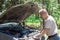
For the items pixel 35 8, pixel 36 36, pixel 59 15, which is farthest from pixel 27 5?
pixel 59 15

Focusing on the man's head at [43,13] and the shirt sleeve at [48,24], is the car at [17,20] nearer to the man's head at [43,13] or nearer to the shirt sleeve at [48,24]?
the shirt sleeve at [48,24]

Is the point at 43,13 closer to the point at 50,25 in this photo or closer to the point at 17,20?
the point at 50,25

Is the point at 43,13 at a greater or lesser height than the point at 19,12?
greater

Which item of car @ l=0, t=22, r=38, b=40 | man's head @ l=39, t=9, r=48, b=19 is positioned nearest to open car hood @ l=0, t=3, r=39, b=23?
car @ l=0, t=22, r=38, b=40

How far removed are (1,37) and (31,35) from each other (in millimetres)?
914

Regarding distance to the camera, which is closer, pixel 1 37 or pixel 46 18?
pixel 1 37

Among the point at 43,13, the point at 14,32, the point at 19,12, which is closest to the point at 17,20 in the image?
the point at 19,12

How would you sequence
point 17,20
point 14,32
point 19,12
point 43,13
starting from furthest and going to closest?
point 17,20
point 19,12
point 14,32
point 43,13

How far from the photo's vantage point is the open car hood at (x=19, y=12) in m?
7.00

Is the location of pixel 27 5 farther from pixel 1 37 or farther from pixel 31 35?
pixel 1 37

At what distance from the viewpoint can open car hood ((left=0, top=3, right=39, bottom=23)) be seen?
23.0 ft

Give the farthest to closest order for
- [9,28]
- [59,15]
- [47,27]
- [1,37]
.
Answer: [59,15], [9,28], [47,27], [1,37]

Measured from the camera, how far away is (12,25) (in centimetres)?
693

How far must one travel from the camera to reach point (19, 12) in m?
7.44
